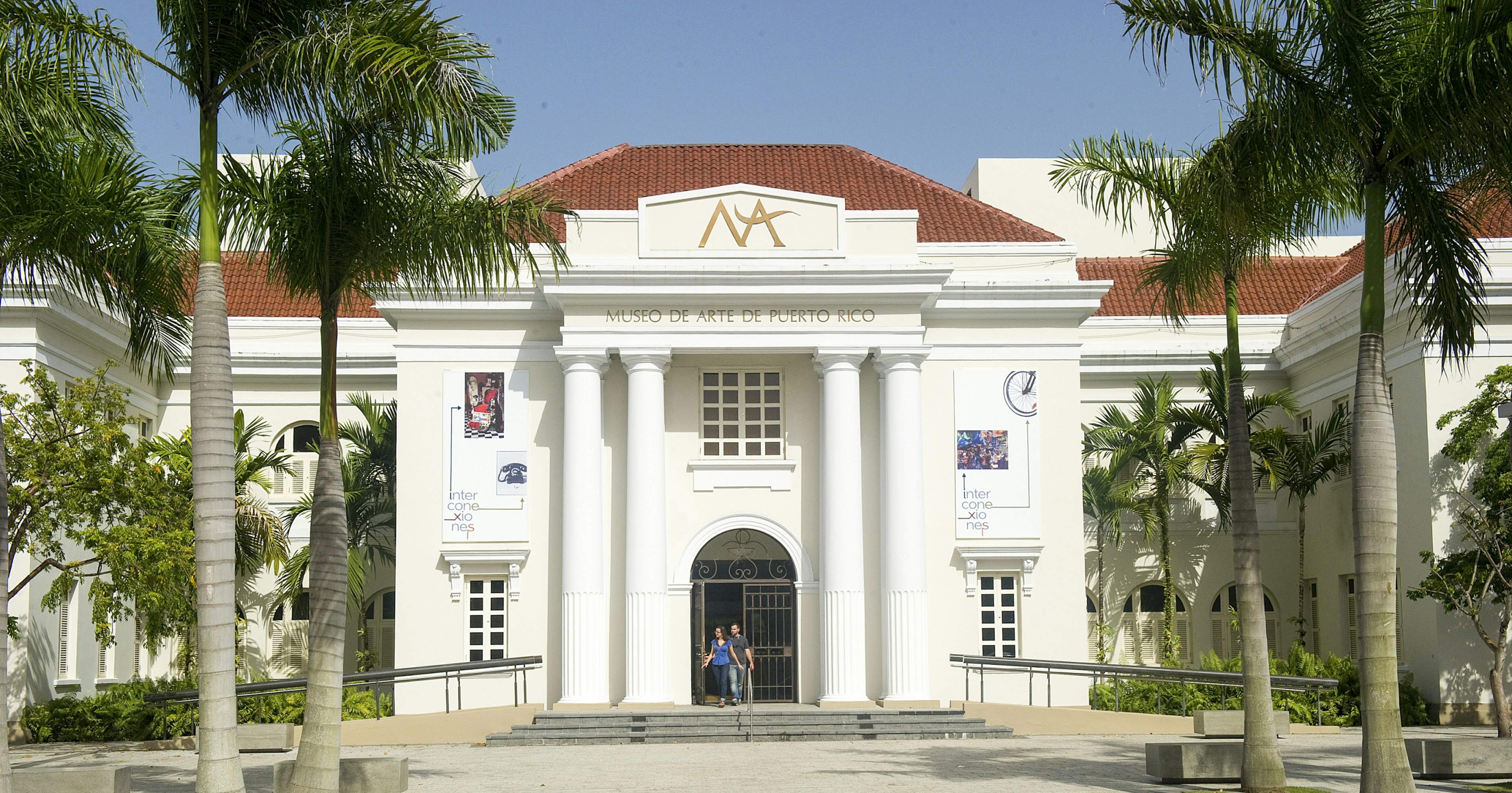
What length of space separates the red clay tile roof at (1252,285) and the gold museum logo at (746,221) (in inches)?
427

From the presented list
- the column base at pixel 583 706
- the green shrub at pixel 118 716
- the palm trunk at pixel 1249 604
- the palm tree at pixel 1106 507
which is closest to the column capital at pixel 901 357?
the palm tree at pixel 1106 507

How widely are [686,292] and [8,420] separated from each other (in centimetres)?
1067

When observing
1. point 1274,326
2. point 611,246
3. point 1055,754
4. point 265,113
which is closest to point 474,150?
point 265,113

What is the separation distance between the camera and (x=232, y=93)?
1335cm

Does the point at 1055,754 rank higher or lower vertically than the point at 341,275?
lower

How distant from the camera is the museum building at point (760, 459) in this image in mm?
25922

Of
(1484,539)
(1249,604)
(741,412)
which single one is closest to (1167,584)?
Result: (1484,539)

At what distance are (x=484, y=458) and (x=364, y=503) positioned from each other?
3.80 m

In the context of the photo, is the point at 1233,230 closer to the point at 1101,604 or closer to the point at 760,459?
the point at 760,459

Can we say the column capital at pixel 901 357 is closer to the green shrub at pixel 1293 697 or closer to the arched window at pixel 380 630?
the green shrub at pixel 1293 697

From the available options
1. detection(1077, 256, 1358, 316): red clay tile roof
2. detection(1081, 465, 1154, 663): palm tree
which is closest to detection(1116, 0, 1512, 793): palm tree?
detection(1081, 465, 1154, 663): palm tree

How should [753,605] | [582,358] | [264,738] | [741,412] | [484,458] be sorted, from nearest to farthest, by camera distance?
[264,738] < [582,358] < [484,458] < [753,605] < [741,412]

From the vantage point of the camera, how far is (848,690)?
2575 centimetres

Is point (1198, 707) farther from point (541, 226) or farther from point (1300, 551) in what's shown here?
point (541, 226)
